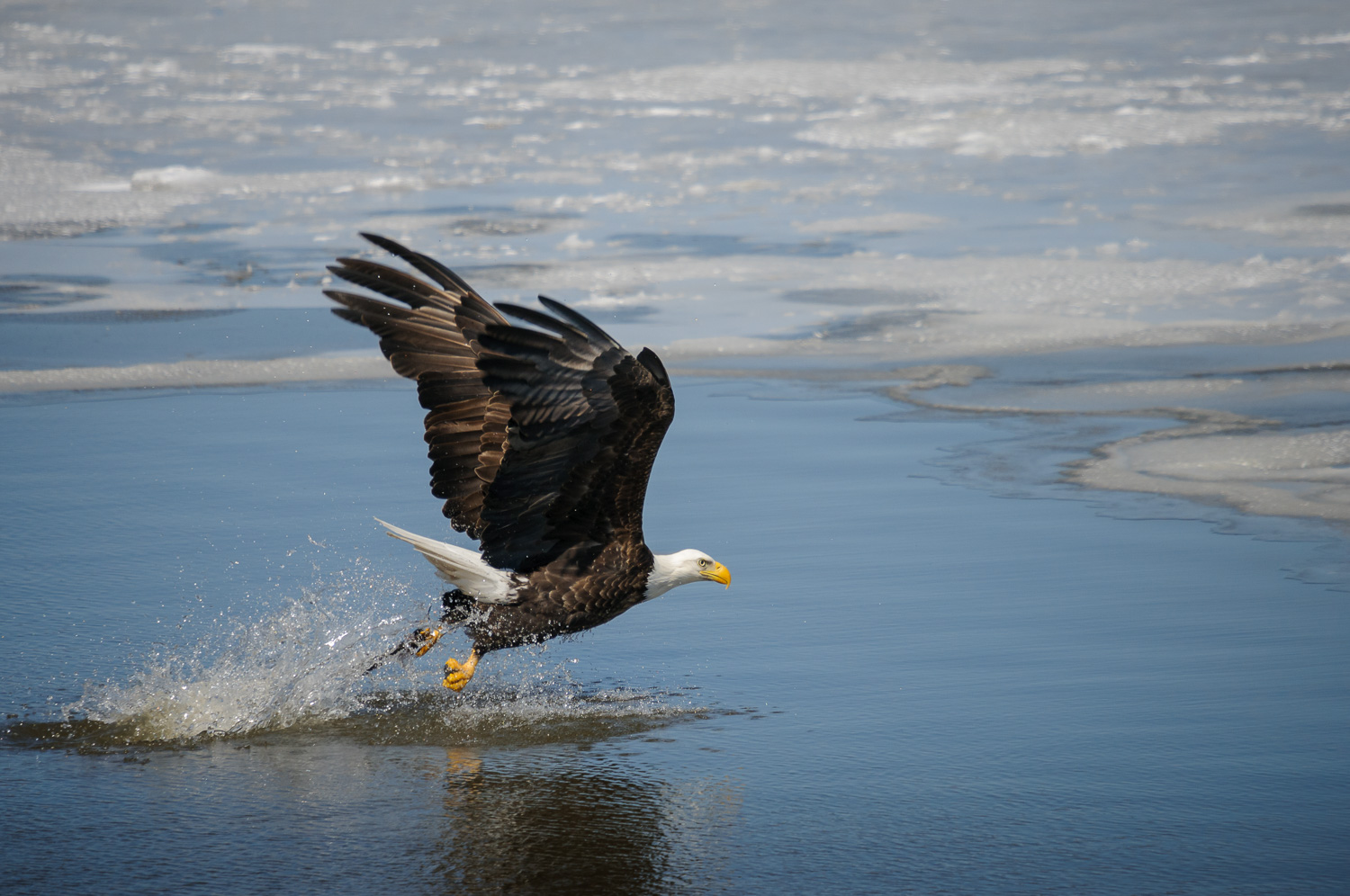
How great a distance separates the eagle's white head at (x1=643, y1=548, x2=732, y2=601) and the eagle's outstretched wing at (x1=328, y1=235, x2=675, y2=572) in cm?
14

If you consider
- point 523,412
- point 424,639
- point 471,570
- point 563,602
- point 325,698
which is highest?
point 523,412

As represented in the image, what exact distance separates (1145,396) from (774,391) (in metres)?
2.09

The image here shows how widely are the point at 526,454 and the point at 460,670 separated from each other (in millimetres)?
853

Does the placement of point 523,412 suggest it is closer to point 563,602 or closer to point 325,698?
point 563,602

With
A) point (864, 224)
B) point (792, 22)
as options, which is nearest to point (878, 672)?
point (864, 224)

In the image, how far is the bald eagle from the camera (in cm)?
478

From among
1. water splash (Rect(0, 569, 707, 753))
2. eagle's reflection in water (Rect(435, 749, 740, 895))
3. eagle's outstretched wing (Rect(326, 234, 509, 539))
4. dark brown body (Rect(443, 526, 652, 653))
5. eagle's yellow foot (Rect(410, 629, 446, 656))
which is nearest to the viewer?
eagle's reflection in water (Rect(435, 749, 740, 895))

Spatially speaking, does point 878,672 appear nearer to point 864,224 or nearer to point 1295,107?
point 864,224

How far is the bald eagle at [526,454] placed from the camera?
478 centimetres

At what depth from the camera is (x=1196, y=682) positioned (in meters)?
5.07

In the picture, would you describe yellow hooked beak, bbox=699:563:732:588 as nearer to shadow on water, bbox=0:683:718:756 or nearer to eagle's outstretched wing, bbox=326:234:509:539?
shadow on water, bbox=0:683:718:756

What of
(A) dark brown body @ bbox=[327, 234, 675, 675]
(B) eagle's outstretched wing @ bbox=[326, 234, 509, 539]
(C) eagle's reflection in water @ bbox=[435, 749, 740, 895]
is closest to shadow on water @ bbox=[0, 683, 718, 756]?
(C) eagle's reflection in water @ bbox=[435, 749, 740, 895]

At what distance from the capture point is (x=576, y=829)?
13.3 ft

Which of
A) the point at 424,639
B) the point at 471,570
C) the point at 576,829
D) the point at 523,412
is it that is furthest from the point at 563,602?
the point at 576,829
